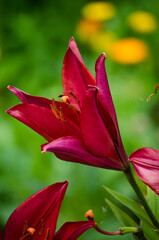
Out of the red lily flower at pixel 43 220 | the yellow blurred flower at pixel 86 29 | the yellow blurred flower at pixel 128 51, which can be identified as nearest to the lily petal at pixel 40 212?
the red lily flower at pixel 43 220

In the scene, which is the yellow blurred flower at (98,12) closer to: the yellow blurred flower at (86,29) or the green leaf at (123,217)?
the yellow blurred flower at (86,29)

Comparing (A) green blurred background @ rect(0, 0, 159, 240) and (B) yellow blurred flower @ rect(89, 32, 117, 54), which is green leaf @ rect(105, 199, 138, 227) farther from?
(B) yellow blurred flower @ rect(89, 32, 117, 54)

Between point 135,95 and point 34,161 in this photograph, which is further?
point 135,95

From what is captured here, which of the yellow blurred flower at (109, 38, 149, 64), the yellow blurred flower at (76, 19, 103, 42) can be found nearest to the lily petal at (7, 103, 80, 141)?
the yellow blurred flower at (109, 38, 149, 64)

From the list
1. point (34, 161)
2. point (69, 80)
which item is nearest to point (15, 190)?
point (34, 161)

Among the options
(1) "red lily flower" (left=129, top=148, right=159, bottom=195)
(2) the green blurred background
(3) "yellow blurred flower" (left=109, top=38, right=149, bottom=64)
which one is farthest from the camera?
(3) "yellow blurred flower" (left=109, top=38, right=149, bottom=64)

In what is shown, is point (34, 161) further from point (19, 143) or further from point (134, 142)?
point (134, 142)
